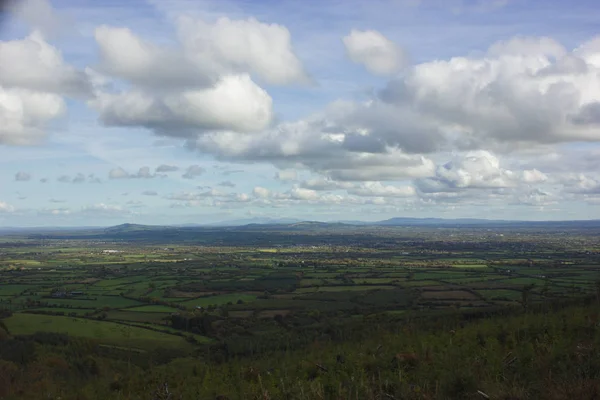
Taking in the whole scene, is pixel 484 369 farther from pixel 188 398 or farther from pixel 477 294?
pixel 477 294

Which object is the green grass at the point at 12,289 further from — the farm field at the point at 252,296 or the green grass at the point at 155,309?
the green grass at the point at 155,309

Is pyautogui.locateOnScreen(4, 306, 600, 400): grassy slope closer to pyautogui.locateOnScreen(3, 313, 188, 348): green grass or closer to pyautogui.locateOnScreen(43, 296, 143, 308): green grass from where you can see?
pyautogui.locateOnScreen(3, 313, 188, 348): green grass

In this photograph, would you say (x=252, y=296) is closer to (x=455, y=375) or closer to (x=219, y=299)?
(x=219, y=299)

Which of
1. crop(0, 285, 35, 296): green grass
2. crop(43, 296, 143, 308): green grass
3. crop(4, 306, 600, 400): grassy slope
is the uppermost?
crop(4, 306, 600, 400): grassy slope

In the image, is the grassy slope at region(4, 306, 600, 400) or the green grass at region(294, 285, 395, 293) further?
the green grass at region(294, 285, 395, 293)

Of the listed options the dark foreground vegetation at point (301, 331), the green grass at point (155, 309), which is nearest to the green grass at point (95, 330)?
the dark foreground vegetation at point (301, 331)

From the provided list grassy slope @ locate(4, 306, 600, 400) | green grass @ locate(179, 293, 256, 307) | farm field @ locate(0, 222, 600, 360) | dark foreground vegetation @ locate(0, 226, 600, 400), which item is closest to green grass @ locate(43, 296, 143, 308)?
farm field @ locate(0, 222, 600, 360)
